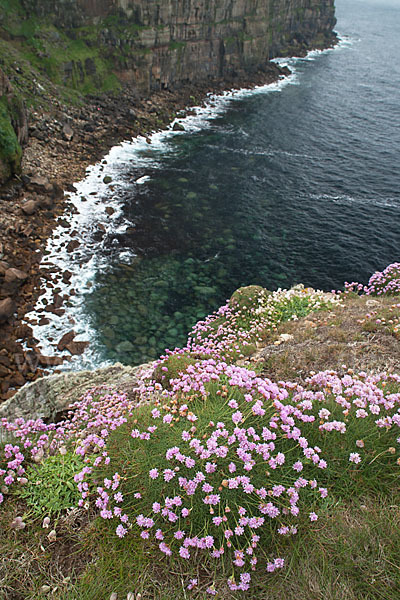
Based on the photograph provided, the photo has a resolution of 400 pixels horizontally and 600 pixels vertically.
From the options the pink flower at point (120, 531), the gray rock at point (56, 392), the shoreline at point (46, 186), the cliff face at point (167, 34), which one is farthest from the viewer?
the cliff face at point (167, 34)

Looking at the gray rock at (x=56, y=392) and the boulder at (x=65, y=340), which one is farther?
the boulder at (x=65, y=340)

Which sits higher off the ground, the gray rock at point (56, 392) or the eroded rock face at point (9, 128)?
the eroded rock face at point (9, 128)

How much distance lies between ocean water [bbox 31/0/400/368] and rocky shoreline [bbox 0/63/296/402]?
950mm

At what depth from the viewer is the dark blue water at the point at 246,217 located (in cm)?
1872

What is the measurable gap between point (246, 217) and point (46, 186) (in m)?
13.5

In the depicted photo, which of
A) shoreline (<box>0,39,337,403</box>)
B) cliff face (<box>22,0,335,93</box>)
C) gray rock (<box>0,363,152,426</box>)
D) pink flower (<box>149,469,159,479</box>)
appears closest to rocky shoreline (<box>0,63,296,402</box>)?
shoreline (<box>0,39,337,403</box>)

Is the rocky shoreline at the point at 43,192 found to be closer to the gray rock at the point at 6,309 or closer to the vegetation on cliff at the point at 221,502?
the gray rock at the point at 6,309

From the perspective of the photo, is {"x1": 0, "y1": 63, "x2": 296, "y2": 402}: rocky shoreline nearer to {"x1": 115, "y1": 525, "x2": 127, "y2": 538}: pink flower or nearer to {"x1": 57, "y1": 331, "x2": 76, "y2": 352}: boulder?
{"x1": 57, "y1": 331, "x2": 76, "y2": 352}: boulder

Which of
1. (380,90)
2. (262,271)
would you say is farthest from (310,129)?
(262,271)

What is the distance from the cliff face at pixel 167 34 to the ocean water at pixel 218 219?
694 centimetres

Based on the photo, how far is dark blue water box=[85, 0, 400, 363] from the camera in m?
18.7

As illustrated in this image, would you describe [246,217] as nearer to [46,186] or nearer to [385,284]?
[46,186]

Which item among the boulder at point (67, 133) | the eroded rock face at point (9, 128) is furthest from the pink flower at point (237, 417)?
the boulder at point (67, 133)

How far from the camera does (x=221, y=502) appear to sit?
4.16 metres
